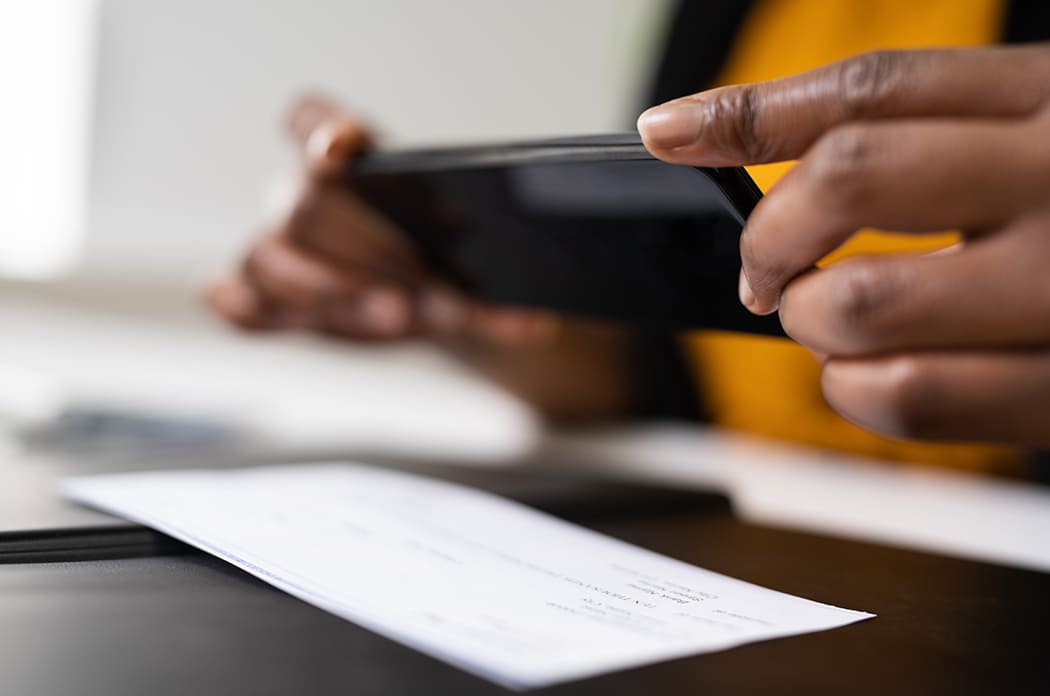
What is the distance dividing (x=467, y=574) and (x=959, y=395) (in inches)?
7.0

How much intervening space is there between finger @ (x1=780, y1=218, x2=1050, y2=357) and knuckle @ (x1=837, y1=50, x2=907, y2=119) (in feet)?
0.16

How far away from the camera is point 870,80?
12.7 inches

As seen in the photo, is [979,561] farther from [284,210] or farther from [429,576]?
[284,210]

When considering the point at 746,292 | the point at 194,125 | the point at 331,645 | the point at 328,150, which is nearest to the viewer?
the point at 331,645

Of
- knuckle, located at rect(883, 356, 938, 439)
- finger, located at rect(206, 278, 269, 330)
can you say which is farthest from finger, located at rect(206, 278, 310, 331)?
knuckle, located at rect(883, 356, 938, 439)

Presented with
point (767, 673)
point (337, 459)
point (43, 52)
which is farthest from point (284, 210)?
point (43, 52)

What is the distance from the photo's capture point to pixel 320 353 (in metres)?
1.77

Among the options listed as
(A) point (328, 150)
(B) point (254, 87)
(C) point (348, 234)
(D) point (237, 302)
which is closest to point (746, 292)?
(A) point (328, 150)

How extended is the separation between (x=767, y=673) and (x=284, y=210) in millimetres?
632

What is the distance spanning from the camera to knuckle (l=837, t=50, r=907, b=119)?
0.32 meters

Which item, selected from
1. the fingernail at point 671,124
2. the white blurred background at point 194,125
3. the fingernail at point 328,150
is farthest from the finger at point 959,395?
the white blurred background at point 194,125

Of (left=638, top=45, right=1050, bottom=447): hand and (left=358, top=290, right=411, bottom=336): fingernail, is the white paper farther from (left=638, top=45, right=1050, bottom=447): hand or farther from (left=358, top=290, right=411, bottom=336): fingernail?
(left=358, top=290, right=411, bottom=336): fingernail

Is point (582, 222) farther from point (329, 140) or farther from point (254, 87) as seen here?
point (254, 87)

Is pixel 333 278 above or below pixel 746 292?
above
